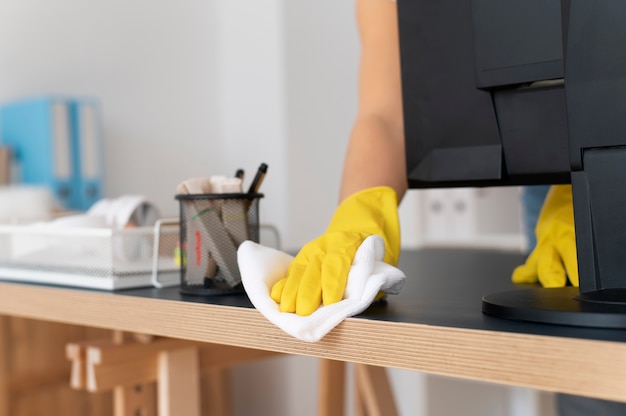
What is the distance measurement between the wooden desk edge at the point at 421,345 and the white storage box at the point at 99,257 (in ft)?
0.36

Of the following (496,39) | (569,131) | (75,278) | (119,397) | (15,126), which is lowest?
(119,397)

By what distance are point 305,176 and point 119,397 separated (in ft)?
6.23

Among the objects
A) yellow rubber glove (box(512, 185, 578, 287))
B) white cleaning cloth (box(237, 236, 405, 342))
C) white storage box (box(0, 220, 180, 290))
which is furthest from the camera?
white storage box (box(0, 220, 180, 290))

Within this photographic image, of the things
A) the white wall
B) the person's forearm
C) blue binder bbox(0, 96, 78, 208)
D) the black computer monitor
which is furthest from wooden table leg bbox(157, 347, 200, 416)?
the white wall

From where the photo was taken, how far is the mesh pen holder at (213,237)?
897 millimetres

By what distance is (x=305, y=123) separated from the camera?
3.05 metres

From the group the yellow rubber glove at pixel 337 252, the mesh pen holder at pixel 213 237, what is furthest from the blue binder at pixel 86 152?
the yellow rubber glove at pixel 337 252

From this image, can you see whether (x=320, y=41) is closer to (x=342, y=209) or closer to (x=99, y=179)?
(x=99, y=179)

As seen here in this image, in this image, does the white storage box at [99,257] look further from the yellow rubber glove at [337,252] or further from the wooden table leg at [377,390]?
the wooden table leg at [377,390]

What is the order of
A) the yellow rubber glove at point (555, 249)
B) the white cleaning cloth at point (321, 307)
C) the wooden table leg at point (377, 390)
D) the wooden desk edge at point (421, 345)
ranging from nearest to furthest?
the wooden desk edge at point (421, 345), the white cleaning cloth at point (321, 307), the yellow rubber glove at point (555, 249), the wooden table leg at point (377, 390)

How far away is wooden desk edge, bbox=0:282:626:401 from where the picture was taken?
50 centimetres

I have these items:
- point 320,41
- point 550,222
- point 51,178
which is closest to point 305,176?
point 320,41

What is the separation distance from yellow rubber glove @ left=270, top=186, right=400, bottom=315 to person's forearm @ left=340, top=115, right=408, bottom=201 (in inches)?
3.3

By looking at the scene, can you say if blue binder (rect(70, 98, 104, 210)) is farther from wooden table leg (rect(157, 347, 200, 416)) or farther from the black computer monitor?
the black computer monitor
